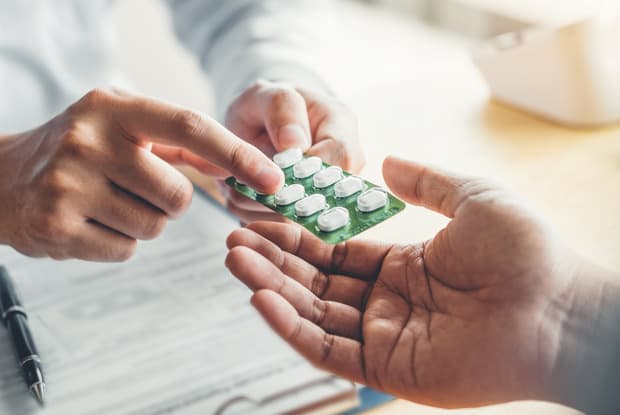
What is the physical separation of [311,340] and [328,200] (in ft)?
0.45

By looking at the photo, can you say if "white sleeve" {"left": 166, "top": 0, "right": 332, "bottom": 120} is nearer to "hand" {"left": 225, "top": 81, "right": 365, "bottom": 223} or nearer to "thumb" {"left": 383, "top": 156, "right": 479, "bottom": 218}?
"hand" {"left": 225, "top": 81, "right": 365, "bottom": 223}

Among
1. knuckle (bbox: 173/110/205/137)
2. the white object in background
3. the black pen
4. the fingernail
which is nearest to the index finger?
knuckle (bbox: 173/110/205/137)

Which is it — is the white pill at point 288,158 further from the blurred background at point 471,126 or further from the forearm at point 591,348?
the forearm at point 591,348

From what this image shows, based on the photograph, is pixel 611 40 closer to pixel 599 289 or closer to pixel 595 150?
pixel 595 150

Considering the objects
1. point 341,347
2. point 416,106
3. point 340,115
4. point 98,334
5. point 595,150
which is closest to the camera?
point 341,347

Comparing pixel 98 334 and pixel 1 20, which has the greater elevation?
pixel 1 20

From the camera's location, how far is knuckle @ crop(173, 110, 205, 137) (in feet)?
1.83

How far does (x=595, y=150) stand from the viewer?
855 mm

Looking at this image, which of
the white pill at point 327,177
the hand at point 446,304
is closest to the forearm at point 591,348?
the hand at point 446,304

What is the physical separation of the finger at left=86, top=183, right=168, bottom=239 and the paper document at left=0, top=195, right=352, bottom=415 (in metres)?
0.09

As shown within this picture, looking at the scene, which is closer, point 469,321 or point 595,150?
point 469,321

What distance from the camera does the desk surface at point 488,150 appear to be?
2.34 feet

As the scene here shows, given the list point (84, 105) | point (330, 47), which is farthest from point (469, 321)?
point (330, 47)

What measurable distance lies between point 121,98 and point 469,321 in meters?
0.33
